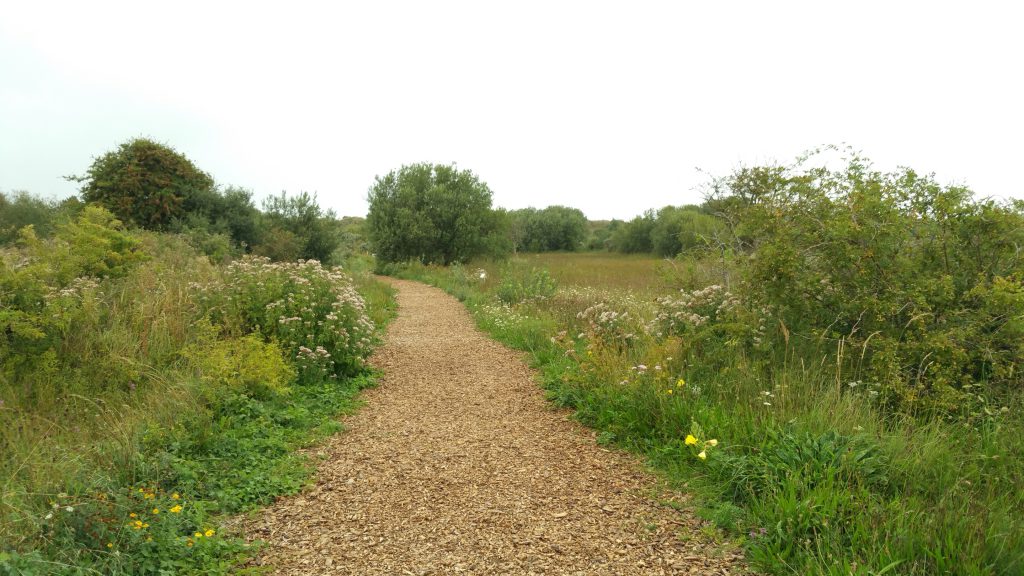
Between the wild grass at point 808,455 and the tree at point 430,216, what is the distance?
2077 centimetres

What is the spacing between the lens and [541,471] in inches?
172

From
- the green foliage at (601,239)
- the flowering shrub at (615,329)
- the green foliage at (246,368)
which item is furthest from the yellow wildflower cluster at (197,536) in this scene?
the green foliage at (601,239)

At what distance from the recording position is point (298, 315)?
711 centimetres

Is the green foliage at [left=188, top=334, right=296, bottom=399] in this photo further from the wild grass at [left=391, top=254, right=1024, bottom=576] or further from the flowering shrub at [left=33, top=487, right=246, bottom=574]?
the wild grass at [left=391, top=254, right=1024, bottom=576]

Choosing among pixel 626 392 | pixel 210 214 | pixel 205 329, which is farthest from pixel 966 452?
pixel 210 214

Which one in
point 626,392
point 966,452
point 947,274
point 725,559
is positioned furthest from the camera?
point 626,392

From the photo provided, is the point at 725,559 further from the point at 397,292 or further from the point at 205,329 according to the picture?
the point at 397,292

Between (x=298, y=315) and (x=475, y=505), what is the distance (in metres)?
4.38

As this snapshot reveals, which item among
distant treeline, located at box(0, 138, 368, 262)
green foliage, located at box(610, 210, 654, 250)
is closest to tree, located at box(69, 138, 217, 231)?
distant treeline, located at box(0, 138, 368, 262)

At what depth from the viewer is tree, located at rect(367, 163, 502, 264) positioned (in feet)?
86.2

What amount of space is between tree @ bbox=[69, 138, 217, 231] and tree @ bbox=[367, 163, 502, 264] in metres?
11.2

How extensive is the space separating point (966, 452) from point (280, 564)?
15.3 feet

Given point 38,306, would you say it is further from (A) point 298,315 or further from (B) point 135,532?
(B) point 135,532

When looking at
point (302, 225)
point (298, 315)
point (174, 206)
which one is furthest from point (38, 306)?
point (302, 225)
